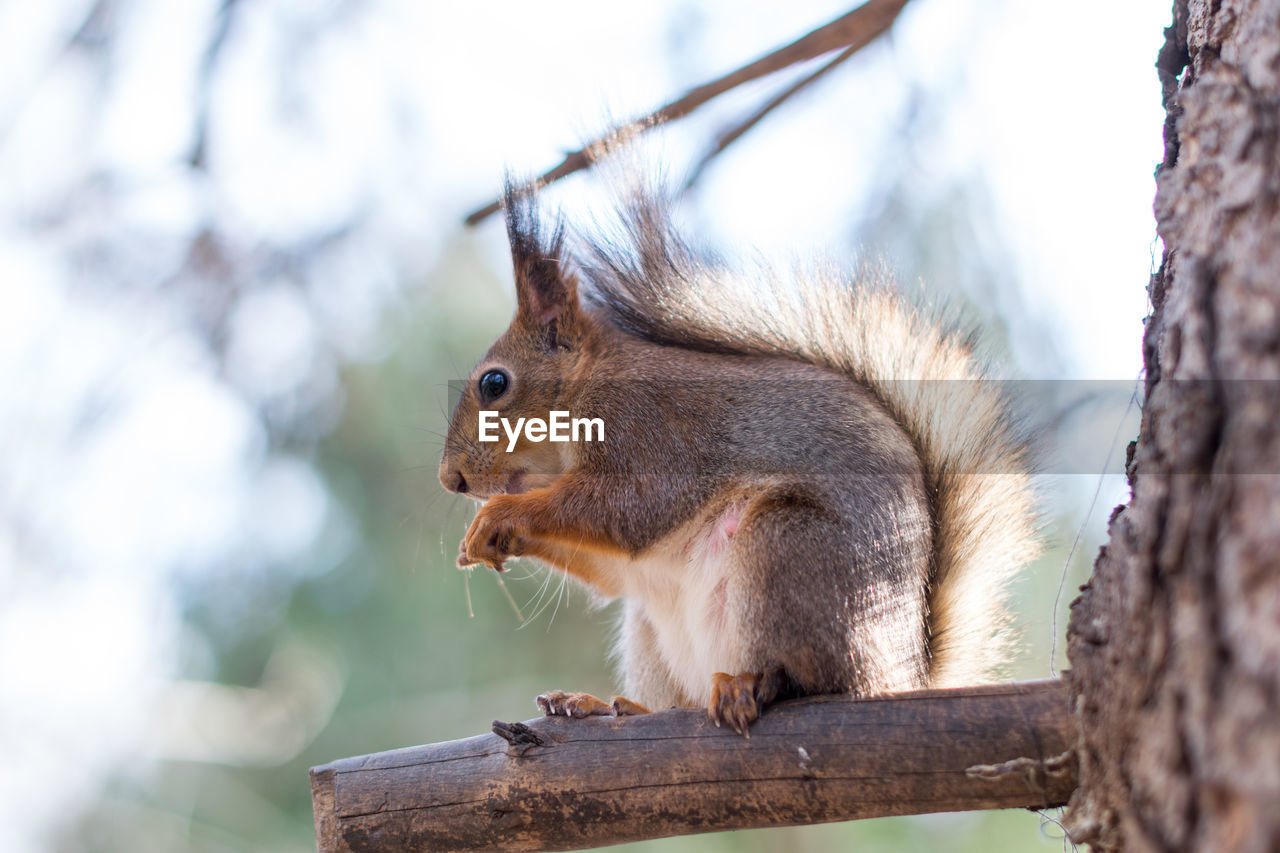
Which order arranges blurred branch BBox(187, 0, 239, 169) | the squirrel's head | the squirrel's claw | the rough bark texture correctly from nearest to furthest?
the rough bark texture → the squirrel's claw → the squirrel's head → blurred branch BBox(187, 0, 239, 169)

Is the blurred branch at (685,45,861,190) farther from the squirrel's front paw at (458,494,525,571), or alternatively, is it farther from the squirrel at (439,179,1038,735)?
the squirrel's front paw at (458,494,525,571)

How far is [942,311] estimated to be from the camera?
1954 millimetres

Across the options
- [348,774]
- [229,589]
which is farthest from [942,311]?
[229,589]

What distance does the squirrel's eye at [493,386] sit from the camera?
2133 millimetres

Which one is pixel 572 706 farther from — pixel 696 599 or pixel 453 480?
pixel 453 480

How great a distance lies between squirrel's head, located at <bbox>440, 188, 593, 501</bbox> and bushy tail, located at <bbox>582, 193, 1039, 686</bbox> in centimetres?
10

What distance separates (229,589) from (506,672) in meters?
1.29

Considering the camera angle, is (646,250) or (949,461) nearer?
(949,461)

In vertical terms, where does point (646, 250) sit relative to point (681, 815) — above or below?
above

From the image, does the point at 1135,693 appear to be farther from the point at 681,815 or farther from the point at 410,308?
the point at 410,308

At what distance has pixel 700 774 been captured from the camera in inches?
52.6

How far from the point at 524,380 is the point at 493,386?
7cm

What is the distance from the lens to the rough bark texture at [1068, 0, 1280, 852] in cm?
72

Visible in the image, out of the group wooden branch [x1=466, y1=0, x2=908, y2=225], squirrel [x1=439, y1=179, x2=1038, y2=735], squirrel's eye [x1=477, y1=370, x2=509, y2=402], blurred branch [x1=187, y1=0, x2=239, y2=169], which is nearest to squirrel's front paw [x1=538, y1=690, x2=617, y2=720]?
squirrel [x1=439, y1=179, x2=1038, y2=735]
